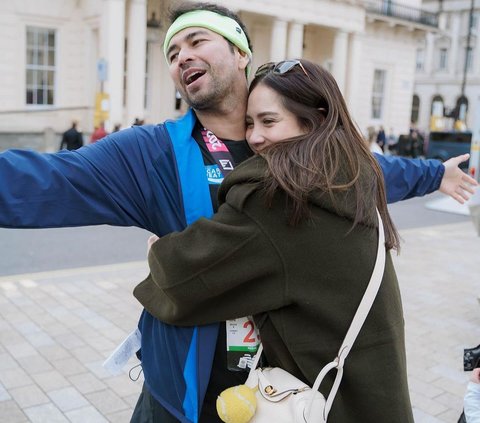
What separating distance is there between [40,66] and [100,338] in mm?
16963

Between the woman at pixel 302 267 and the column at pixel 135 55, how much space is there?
746 inches

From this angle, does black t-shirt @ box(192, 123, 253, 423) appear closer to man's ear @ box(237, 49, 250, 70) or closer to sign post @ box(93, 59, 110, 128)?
man's ear @ box(237, 49, 250, 70)

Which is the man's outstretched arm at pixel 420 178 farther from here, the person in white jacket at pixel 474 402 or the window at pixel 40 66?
the window at pixel 40 66

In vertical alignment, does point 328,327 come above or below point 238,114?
below

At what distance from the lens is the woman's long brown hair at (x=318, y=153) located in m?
1.45

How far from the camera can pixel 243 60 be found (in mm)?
2021

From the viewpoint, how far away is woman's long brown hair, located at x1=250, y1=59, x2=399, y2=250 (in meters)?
1.45

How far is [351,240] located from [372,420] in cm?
47

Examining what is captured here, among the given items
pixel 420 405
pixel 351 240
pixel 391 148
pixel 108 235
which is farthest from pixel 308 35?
pixel 351 240

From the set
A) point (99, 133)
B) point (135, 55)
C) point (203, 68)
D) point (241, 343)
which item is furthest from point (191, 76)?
point (135, 55)

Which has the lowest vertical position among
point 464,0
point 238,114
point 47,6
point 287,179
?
point 287,179

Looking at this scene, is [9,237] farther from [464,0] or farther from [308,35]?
[464,0]

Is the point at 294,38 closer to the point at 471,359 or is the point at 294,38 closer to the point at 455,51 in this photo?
the point at 471,359

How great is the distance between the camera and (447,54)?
57500mm
